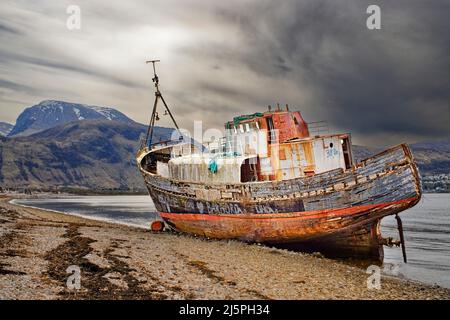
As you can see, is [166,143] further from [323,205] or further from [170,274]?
[170,274]

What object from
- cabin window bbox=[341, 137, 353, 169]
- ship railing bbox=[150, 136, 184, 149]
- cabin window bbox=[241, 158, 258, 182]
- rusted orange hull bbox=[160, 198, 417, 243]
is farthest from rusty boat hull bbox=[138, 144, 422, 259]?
ship railing bbox=[150, 136, 184, 149]

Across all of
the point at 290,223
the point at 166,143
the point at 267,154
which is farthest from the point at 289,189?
the point at 166,143

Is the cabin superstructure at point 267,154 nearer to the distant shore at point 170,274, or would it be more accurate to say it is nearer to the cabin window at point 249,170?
the cabin window at point 249,170

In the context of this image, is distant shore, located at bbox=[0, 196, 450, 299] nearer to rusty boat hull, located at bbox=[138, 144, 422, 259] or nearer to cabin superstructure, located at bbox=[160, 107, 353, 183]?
rusty boat hull, located at bbox=[138, 144, 422, 259]

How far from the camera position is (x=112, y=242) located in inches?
853

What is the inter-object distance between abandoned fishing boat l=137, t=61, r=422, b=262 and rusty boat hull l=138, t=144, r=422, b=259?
0.05m

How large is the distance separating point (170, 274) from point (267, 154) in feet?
43.6

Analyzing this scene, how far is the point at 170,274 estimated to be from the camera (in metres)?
14.1

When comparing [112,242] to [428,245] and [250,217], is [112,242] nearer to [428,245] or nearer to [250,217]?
[250,217]

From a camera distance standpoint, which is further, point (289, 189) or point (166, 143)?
point (166, 143)

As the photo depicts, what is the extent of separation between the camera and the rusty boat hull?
65.0 feet

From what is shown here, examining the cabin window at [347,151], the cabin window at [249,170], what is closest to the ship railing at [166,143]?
the cabin window at [249,170]

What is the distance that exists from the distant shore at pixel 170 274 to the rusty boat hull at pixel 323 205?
2025 mm

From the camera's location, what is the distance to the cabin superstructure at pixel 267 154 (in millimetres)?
23219
